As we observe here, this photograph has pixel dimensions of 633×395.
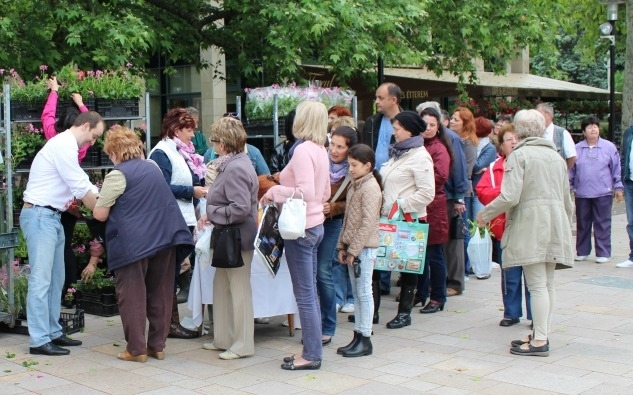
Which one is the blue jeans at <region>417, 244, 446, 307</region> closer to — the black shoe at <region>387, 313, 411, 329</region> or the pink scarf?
the black shoe at <region>387, 313, 411, 329</region>

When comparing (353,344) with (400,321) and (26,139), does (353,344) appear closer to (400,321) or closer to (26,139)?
(400,321)

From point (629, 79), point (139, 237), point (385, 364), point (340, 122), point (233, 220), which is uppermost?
point (629, 79)

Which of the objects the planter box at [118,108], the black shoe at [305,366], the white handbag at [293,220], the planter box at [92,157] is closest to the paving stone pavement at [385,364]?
the black shoe at [305,366]

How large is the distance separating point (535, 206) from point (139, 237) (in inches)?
115

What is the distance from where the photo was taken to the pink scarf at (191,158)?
7535mm

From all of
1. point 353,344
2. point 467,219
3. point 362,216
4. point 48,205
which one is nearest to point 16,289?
point 48,205

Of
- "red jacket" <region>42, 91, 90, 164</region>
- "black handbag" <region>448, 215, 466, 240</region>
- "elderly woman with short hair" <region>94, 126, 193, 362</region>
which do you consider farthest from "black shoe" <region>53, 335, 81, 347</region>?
"black handbag" <region>448, 215, 466, 240</region>

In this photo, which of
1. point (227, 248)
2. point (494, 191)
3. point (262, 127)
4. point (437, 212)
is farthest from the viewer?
point (262, 127)

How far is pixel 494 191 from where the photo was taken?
7.62 m

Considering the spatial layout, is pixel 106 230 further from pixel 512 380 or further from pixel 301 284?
pixel 512 380

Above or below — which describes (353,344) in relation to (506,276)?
below

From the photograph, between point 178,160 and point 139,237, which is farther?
point 178,160

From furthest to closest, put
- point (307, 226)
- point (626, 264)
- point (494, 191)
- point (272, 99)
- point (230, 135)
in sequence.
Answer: point (626, 264)
point (272, 99)
point (494, 191)
point (230, 135)
point (307, 226)

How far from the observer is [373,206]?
659 centimetres
